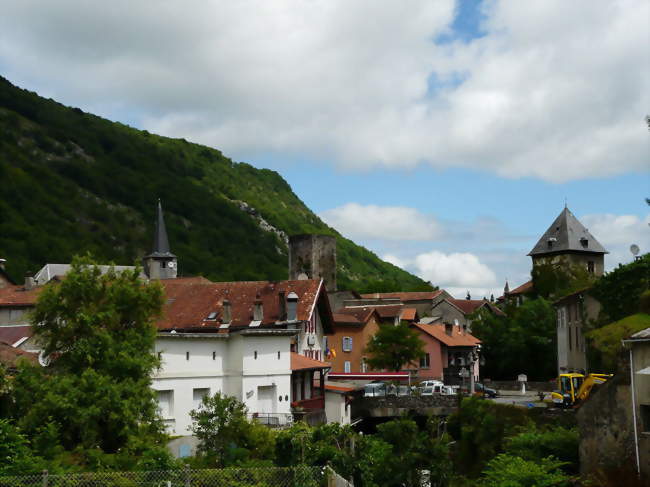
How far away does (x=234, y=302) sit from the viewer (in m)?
52.1

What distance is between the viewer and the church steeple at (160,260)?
119 meters

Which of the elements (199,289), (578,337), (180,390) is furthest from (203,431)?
(578,337)

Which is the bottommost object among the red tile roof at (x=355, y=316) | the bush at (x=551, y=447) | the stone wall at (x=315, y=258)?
the bush at (x=551, y=447)

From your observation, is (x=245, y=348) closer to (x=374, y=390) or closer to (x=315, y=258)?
(x=374, y=390)

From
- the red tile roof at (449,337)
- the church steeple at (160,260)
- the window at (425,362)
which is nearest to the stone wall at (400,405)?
the window at (425,362)

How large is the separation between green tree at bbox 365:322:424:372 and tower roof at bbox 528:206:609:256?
130 feet

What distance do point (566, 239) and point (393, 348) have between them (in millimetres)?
42893

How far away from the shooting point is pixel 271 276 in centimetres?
16488

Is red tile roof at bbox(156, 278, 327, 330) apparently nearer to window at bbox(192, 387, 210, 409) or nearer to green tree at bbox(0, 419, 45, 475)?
window at bbox(192, 387, 210, 409)

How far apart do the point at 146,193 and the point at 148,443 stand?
169209mm

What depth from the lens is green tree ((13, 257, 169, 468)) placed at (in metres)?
24.7

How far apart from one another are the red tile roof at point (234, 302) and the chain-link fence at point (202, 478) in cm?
2964

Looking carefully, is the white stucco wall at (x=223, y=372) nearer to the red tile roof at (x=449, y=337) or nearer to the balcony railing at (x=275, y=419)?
the balcony railing at (x=275, y=419)

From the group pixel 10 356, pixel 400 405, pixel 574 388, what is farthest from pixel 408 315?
pixel 10 356
